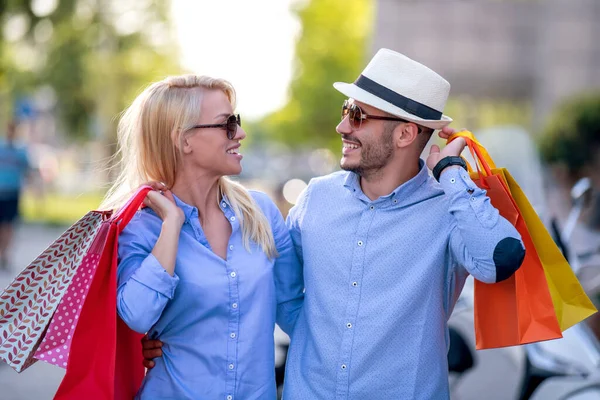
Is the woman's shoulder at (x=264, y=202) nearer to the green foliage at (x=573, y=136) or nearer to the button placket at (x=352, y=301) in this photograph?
the button placket at (x=352, y=301)

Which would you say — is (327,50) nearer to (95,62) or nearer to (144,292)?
(95,62)

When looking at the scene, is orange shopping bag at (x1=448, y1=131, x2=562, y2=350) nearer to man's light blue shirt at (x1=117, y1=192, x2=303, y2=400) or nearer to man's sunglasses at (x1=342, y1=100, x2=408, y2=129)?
man's sunglasses at (x1=342, y1=100, x2=408, y2=129)

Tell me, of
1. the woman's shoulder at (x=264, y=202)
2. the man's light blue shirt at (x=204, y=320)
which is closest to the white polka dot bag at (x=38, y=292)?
the man's light blue shirt at (x=204, y=320)

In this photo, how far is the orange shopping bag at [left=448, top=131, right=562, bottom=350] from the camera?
3068 millimetres

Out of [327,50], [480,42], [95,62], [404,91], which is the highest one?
[404,91]

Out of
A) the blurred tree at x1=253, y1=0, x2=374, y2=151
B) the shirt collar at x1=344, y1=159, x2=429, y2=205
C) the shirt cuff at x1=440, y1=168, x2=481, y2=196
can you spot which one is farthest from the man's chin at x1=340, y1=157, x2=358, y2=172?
the blurred tree at x1=253, y1=0, x2=374, y2=151

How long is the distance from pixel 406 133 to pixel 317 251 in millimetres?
579

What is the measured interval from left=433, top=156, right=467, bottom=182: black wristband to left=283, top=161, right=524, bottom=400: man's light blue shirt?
0.15 feet

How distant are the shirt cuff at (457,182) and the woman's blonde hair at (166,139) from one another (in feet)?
2.36

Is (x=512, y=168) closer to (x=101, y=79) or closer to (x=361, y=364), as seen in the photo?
(x=361, y=364)

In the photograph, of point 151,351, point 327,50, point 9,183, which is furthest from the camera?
point 327,50

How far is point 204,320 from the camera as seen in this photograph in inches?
121

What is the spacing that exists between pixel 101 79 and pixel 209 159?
28.0 m

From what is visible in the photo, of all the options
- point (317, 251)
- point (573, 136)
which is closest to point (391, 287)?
point (317, 251)
